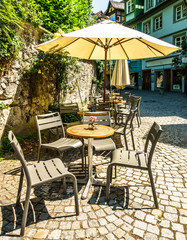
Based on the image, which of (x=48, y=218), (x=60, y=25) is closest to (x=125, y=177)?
(x=48, y=218)

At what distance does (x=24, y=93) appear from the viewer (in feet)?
18.1

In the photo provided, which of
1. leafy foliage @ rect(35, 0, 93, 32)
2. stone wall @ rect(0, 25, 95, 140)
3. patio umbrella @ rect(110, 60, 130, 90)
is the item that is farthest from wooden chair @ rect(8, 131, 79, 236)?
leafy foliage @ rect(35, 0, 93, 32)

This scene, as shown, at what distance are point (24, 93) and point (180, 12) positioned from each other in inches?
765

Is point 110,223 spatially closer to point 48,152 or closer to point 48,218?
point 48,218

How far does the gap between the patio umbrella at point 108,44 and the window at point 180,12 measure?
16.8 meters

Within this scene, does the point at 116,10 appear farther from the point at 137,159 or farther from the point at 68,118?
the point at 137,159

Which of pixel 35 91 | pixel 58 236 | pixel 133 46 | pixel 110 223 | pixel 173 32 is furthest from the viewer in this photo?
pixel 173 32

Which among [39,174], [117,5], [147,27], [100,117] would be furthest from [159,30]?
[39,174]

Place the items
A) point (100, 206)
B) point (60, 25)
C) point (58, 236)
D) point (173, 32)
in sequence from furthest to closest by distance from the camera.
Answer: point (173, 32), point (60, 25), point (100, 206), point (58, 236)

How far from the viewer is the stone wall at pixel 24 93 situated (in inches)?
189

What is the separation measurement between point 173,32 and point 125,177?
2018 cm

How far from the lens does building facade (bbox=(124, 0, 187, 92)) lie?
63.3 feet

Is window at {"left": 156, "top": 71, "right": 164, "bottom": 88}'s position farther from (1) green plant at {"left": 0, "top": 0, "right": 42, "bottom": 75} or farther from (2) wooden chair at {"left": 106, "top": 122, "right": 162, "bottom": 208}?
(2) wooden chair at {"left": 106, "top": 122, "right": 162, "bottom": 208}

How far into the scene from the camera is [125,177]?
11.0 ft
